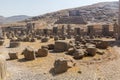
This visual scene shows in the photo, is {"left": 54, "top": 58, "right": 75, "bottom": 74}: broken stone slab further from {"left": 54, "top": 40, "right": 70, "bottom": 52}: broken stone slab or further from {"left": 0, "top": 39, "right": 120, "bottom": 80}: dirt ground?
{"left": 54, "top": 40, "right": 70, "bottom": 52}: broken stone slab

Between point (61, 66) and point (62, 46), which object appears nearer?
point (61, 66)

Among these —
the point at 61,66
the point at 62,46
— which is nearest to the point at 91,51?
the point at 62,46

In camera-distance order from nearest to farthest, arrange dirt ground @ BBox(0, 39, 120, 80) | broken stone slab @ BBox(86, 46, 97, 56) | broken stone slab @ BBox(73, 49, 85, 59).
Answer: dirt ground @ BBox(0, 39, 120, 80) < broken stone slab @ BBox(73, 49, 85, 59) < broken stone slab @ BBox(86, 46, 97, 56)

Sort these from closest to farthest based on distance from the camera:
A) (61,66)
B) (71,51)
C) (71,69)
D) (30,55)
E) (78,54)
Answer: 1. (61,66)
2. (71,69)
3. (30,55)
4. (78,54)
5. (71,51)

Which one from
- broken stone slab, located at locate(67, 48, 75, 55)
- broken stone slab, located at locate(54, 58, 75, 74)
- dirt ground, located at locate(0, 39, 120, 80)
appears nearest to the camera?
dirt ground, located at locate(0, 39, 120, 80)

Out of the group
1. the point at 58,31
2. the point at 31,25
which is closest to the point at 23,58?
the point at 58,31

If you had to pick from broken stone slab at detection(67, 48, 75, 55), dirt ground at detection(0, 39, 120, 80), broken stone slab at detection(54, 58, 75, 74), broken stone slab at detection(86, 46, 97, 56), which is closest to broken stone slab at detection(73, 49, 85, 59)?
dirt ground at detection(0, 39, 120, 80)

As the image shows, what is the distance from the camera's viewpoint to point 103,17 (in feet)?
275

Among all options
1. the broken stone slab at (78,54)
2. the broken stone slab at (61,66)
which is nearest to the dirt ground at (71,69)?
the broken stone slab at (61,66)

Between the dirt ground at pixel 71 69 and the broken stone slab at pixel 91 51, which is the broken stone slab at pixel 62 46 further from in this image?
the dirt ground at pixel 71 69

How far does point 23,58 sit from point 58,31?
30370 millimetres

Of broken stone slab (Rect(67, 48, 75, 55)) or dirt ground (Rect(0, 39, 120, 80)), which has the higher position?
broken stone slab (Rect(67, 48, 75, 55))

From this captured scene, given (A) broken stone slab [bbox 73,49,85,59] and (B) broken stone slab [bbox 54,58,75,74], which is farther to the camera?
(A) broken stone slab [bbox 73,49,85,59]

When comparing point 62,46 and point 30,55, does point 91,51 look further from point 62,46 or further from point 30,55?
point 30,55
